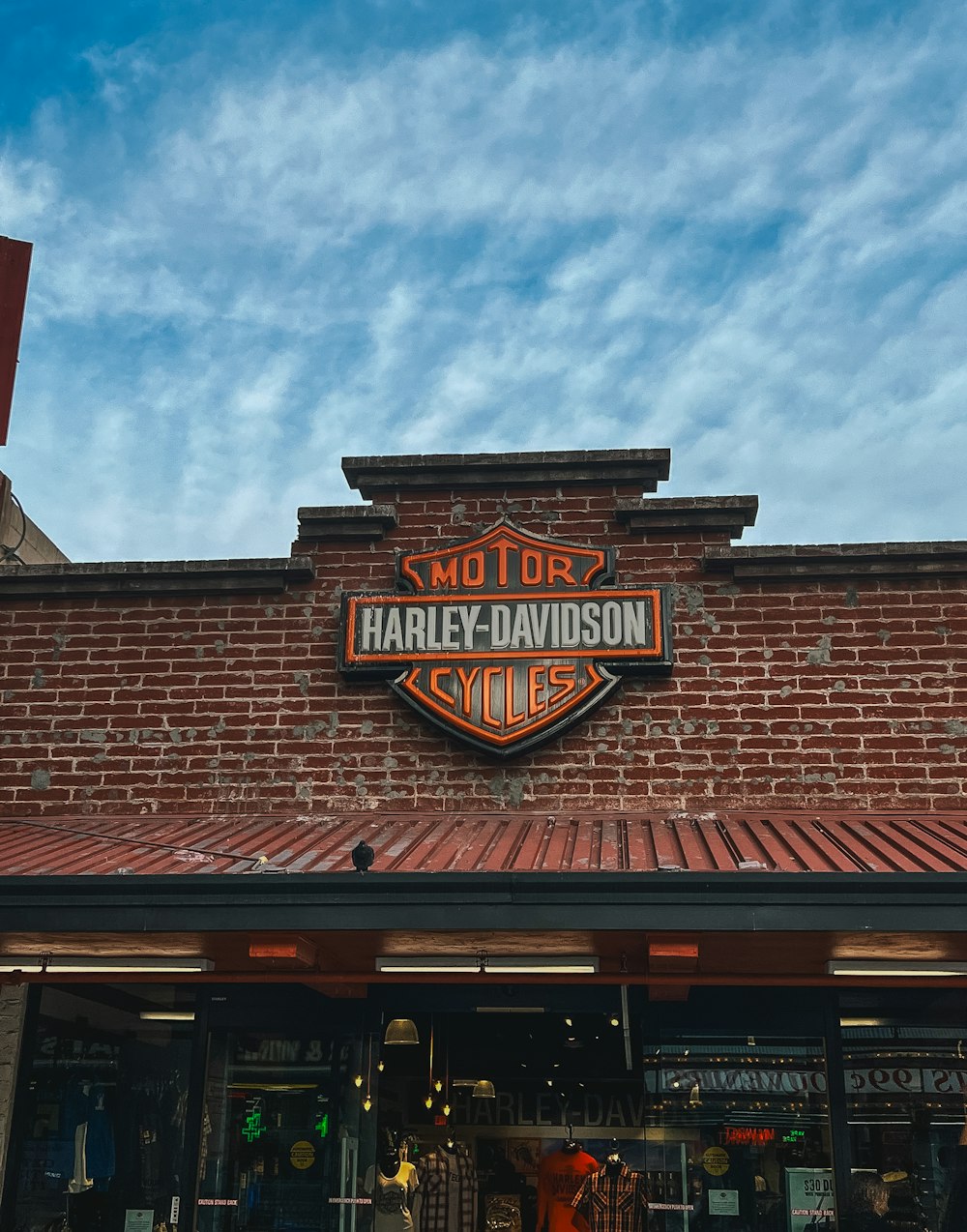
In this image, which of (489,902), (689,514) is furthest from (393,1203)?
(689,514)

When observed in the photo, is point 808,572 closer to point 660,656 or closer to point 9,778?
point 660,656

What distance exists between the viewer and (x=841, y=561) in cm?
980

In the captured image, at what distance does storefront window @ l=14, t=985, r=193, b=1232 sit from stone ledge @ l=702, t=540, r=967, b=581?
17.9 feet

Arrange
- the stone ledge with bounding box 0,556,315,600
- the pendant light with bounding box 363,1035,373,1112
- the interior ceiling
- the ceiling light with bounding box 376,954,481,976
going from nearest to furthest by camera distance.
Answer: the interior ceiling, the ceiling light with bounding box 376,954,481,976, the pendant light with bounding box 363,1035,373,1112, the stone ledge with bounding box 0,556,315,600

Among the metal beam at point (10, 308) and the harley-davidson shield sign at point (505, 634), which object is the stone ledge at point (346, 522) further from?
the metal beam at point (10, 308)

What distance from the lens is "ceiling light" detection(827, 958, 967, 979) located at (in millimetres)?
7617

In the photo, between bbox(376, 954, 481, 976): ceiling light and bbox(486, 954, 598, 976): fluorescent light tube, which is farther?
bbox(376, 954, 481, 976): ceiling light

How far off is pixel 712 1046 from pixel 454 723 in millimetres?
3056

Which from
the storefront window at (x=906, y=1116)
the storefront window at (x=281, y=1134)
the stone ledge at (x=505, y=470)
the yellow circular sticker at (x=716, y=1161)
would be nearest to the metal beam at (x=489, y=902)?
the storefront window at (x=906, y=1116)

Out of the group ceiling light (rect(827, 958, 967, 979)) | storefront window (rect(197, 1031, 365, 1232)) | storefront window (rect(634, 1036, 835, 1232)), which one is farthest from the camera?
storefront window (rect(197, 1031, 365, 1232))

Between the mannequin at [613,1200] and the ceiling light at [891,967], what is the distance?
277cm

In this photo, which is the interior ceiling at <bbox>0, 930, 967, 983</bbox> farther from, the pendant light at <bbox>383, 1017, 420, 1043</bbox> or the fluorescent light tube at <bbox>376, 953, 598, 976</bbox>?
the pendant light at <bbox>383, 1017, 420, 1043</bbox>

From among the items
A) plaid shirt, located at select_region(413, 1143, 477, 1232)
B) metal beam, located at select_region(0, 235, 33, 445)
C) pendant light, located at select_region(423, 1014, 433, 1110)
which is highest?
metal beam, located at select_region(0, 235, 33, 445)

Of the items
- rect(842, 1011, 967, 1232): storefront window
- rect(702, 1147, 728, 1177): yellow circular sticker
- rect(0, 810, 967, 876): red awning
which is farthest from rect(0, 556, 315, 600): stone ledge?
rect(842, 1011, 967, 1232): storefront window
